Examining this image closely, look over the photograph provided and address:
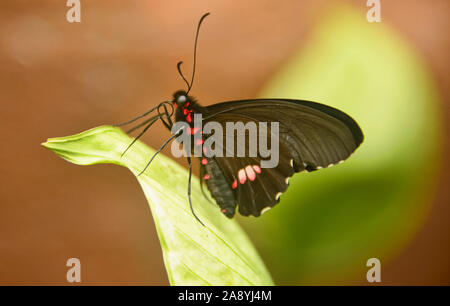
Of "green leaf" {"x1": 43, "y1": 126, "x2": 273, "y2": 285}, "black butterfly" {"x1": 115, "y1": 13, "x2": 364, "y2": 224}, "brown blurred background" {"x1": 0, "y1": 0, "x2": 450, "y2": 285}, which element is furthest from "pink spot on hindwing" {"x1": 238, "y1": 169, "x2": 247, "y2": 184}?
"brown blurred background" {"x1": 0, "y1": 0, "x2": 450, "y2": 285}

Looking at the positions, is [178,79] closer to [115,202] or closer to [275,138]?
[115,202]

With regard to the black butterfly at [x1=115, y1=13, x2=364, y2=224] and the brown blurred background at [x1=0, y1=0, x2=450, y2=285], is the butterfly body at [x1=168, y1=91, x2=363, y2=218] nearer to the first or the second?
the black butterfly at [x1=115, y1=13, x2=364, y2=224]

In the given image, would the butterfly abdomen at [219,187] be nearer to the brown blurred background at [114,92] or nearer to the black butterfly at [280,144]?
the black butterfly at [280,144]

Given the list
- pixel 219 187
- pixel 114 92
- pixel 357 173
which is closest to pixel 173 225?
pixel 219 187

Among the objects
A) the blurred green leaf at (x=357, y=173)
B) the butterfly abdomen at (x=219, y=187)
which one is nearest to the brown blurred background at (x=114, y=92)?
the blurred green leaf at (x=357, y=173)

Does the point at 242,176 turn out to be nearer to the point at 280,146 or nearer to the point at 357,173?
the point at 280,146

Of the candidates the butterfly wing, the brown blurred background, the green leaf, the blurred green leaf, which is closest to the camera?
the green leaf
